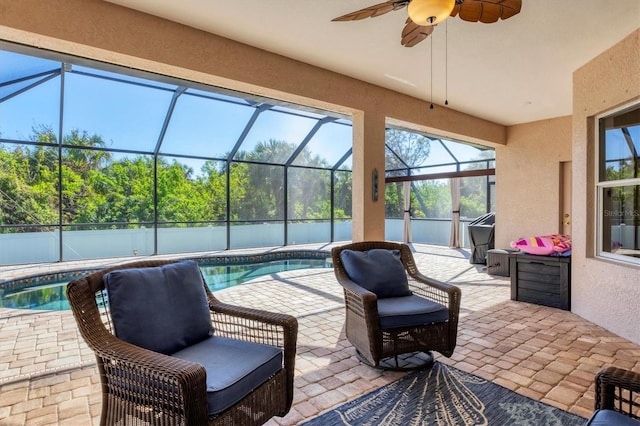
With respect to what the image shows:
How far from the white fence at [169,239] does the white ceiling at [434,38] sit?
6.15 metres

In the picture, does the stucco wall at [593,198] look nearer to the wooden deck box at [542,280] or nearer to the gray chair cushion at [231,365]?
the wooden deck box at [542,280]

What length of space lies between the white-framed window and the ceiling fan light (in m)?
2.92

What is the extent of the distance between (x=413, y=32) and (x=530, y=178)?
5727mm

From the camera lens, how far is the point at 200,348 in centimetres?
201

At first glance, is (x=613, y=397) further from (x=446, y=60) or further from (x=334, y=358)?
(x=446, y=60)

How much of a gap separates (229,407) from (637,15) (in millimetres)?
4400

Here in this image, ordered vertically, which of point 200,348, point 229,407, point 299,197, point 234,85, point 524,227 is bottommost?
point 229,407

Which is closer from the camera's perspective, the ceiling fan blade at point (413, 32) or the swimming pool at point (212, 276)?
the ceiling fan blade at point (413, 32)

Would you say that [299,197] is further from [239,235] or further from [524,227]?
[524,227]

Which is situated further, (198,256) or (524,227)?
(198,256)

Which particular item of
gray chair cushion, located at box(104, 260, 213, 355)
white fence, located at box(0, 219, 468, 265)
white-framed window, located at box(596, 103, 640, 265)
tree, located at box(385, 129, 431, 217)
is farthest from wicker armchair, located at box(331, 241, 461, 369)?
tree, located at box(385, 129, 431, 217)

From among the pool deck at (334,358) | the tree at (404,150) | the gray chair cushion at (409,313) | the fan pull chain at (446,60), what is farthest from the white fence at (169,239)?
the gray chair cushion at (409,313)

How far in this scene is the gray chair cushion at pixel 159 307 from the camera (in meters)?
1.86

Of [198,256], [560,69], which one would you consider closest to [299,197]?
[198,256]
